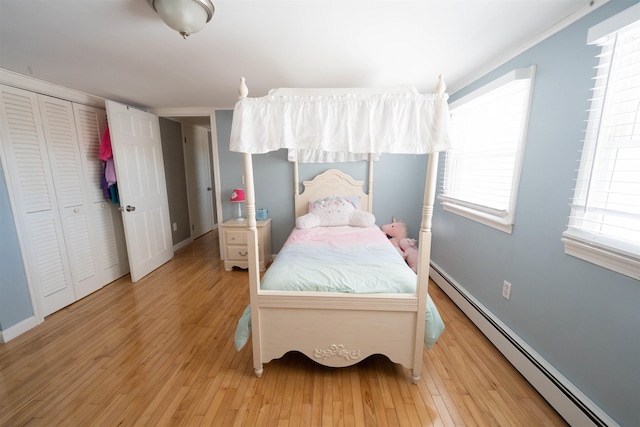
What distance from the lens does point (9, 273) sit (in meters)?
1.90

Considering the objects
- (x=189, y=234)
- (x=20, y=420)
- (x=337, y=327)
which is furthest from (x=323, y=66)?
(x=189, y=234)

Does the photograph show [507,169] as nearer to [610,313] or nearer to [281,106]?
[610,313]

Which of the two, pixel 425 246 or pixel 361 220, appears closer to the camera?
pixel 425 246

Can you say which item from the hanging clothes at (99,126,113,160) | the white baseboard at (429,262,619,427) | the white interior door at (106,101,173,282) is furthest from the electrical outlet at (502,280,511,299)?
the hanging clothes at (99,126,113,160)

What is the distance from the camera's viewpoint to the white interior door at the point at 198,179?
14.6 ft

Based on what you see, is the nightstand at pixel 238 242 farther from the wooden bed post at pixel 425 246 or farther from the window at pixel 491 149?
the window at pixel 491 149

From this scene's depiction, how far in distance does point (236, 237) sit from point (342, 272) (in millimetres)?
1894

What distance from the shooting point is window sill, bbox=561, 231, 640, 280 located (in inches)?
40.0

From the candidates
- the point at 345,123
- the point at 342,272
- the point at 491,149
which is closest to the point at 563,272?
the point at 491,149

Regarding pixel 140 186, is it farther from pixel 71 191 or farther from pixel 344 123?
pixel 344 123

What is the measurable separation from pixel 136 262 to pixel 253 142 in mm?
2567

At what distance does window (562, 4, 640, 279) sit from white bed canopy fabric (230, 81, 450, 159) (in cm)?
72

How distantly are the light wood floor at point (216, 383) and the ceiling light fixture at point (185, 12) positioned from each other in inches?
81.5

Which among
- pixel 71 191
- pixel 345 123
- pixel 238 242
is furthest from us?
pixel 238 242
